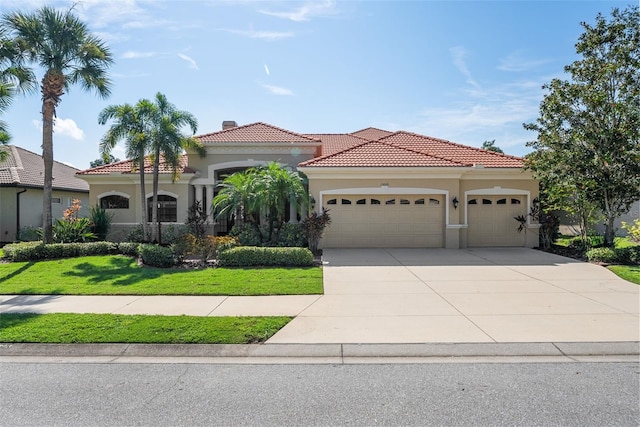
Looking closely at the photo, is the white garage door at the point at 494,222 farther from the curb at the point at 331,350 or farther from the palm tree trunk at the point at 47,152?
the palm tree trunk at the point at 47,152

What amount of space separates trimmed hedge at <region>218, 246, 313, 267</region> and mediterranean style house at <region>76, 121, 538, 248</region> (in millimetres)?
3857

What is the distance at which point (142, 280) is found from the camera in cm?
938

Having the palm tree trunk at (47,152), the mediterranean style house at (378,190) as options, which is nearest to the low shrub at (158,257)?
the palm tree trunk at (47,152)

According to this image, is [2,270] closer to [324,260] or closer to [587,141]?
[324,260]

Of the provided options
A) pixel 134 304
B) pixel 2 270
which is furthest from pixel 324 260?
pixel 2 270

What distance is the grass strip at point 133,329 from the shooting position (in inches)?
207

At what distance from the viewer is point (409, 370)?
4.47 metres

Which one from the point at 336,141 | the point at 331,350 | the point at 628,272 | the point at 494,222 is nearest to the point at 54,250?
the point at 331,350

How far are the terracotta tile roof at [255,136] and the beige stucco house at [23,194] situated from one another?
869cm

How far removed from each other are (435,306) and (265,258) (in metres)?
5.66

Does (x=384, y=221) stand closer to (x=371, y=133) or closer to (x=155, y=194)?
(x=155, y=194)

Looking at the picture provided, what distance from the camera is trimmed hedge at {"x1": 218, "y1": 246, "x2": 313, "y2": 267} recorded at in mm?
11195

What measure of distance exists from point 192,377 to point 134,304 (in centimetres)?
371

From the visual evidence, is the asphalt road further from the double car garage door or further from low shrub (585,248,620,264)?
the double car garage door
